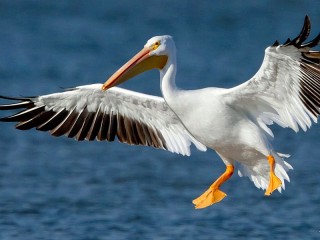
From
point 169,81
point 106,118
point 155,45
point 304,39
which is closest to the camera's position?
point 304,39

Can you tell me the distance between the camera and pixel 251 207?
11961 millimetres

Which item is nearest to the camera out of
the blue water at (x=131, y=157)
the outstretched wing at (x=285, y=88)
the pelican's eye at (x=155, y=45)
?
the outstretched wing at (x=285, y=88)

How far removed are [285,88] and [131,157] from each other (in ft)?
17.5

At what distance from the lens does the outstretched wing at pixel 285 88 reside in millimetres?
8234

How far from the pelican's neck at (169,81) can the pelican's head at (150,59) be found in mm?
59

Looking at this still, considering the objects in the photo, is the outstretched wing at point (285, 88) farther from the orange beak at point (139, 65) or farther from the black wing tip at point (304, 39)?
the orange beak at point (139, 65)

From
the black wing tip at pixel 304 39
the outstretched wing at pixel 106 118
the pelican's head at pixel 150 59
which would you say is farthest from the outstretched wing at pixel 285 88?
the outstretched wing at pixel 106 118

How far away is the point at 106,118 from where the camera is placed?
9891 mm

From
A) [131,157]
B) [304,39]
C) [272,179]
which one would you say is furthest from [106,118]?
[131,157]

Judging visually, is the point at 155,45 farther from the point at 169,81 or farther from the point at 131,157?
the point at 131,157

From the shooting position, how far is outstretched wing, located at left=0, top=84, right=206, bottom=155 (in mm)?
9609

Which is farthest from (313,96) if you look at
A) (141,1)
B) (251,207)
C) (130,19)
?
(141,1)

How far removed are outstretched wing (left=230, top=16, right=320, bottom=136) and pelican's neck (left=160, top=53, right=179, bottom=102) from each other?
0.48 m

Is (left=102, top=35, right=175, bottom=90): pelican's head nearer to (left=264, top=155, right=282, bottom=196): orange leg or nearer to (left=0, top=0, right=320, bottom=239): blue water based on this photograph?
(left=264, top=155, right=282, bottom=196): orange leg
